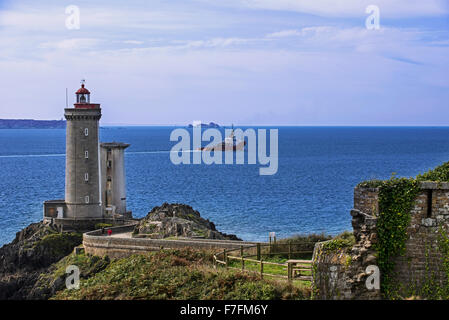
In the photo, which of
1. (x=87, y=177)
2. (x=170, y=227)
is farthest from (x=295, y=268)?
(x=87, y=177)

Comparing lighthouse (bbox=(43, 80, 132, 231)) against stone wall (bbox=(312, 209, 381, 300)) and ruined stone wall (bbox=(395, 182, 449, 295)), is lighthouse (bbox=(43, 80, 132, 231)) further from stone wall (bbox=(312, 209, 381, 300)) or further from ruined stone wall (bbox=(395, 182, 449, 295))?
ruined stone wall (bbox=(395, 182, 449, 295))

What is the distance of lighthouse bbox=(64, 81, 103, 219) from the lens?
153 ft

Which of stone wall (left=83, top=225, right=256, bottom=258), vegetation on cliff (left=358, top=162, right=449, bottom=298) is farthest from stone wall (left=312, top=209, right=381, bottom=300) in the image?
stone wall (left=83, top=225, right=256, bottom=258)

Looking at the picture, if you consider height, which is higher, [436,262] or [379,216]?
[379,216]

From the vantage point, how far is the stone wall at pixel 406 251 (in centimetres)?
1468

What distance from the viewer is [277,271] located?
20.6 meters

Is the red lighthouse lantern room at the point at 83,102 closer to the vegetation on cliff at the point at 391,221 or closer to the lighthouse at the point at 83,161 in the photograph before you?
the lighthouse at the point at 83,161

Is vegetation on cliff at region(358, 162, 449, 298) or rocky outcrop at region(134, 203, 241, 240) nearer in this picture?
vegetation on cliff at region(358, 162, 449, 298)

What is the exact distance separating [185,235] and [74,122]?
17.6 m

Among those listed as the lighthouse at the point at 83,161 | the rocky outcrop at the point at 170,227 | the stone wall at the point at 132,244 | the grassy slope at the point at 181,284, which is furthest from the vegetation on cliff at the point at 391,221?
the lighthouse at the point at 83,161

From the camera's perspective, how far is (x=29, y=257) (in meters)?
41.7

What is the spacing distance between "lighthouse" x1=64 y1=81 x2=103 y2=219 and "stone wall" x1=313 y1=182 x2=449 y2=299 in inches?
1345
